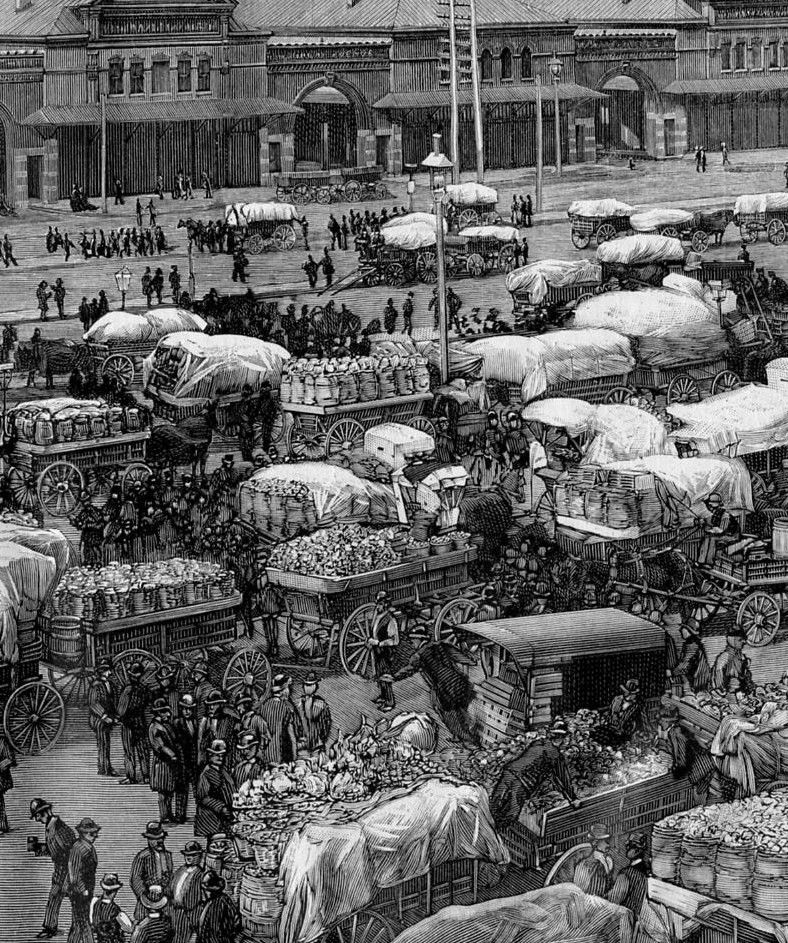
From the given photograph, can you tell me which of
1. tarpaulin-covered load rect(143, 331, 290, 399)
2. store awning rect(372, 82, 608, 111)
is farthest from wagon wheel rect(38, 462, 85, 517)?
store awning rect(372, 82, 608, 111)

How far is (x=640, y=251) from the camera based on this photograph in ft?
90.8

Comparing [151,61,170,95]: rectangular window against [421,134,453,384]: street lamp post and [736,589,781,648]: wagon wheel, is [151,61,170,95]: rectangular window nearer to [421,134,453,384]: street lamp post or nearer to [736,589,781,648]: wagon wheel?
[421,134,453,384]: street lamp post

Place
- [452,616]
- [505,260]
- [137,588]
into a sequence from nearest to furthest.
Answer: [137,588]
[452,616]
[505,260]

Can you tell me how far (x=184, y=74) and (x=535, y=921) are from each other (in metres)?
13.5

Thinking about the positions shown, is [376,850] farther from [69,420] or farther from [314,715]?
[69,420]

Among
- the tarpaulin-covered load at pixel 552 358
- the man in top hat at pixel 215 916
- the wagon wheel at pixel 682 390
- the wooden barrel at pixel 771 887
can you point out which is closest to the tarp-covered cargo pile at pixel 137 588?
the man in top hat at pixel 215 916

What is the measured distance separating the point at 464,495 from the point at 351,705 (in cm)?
358

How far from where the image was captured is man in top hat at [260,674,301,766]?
15789mm

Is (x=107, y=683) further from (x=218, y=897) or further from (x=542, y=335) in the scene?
(x=542, y=335)

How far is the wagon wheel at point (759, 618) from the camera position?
1827 centimetres

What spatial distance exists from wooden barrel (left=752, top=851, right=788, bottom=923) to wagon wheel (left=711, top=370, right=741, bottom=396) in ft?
35.6

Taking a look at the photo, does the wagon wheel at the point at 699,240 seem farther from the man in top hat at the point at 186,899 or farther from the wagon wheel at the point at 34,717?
the man in top hat at the point at 186,899

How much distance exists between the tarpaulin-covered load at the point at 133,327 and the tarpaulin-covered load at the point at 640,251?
19.6 ft

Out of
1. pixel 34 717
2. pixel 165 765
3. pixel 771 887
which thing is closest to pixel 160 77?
pixel 34 717
